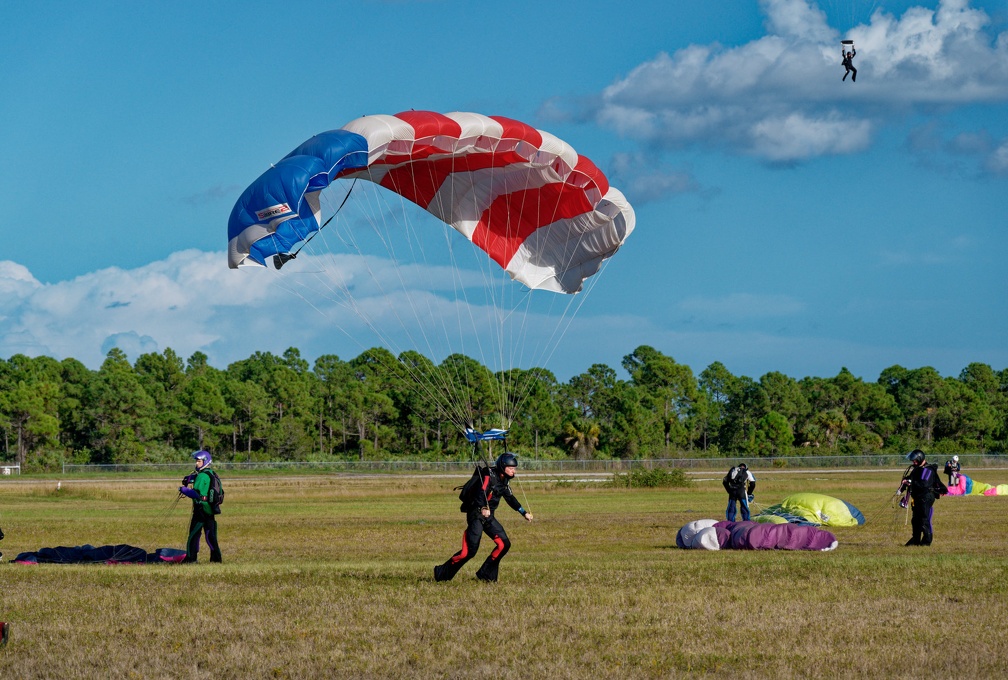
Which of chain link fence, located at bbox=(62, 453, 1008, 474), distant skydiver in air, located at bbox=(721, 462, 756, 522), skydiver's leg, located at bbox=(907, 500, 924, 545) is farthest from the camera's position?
chain link fence, located at bbox=(62, 453, 1008, 474)

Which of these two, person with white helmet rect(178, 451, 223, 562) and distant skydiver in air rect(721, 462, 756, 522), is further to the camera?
distant skydiver in air rect(721, 462, 756, 522)

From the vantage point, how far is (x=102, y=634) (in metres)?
10.8

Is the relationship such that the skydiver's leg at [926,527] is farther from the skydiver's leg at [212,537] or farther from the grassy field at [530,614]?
the skydiver's leg at [212,537]

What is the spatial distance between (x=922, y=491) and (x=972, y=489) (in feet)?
74.1

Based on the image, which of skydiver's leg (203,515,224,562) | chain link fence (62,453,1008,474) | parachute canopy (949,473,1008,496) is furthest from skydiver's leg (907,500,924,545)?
chain link fence (62,453,1008,474)

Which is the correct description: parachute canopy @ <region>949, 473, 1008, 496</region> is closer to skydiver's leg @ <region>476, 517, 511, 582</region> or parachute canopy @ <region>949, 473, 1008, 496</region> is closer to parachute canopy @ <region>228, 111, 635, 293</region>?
parachute canopy @ <region>228, 111, 635, 293</region>

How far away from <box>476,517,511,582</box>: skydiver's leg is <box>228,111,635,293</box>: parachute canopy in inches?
204

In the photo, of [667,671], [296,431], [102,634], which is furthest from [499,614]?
[296,431]

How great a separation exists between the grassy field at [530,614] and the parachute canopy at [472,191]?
463 centimetres

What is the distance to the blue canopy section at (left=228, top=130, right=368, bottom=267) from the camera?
1579 cm

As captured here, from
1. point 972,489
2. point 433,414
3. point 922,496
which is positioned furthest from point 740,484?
point 433,414

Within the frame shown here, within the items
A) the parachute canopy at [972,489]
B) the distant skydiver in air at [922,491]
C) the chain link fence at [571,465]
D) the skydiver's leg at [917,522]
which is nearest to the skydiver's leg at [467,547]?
the distant skydiver in air at [922,491]

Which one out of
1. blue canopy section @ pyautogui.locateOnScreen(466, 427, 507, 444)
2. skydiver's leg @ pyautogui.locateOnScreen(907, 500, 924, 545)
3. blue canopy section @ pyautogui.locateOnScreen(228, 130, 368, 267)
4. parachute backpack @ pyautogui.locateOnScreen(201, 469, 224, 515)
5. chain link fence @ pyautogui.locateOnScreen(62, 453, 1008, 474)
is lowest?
chain link fence @ pyautogui.locateOnScreen(62, 453, 1008, 474)

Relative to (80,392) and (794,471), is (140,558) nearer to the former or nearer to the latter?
(794,471)
